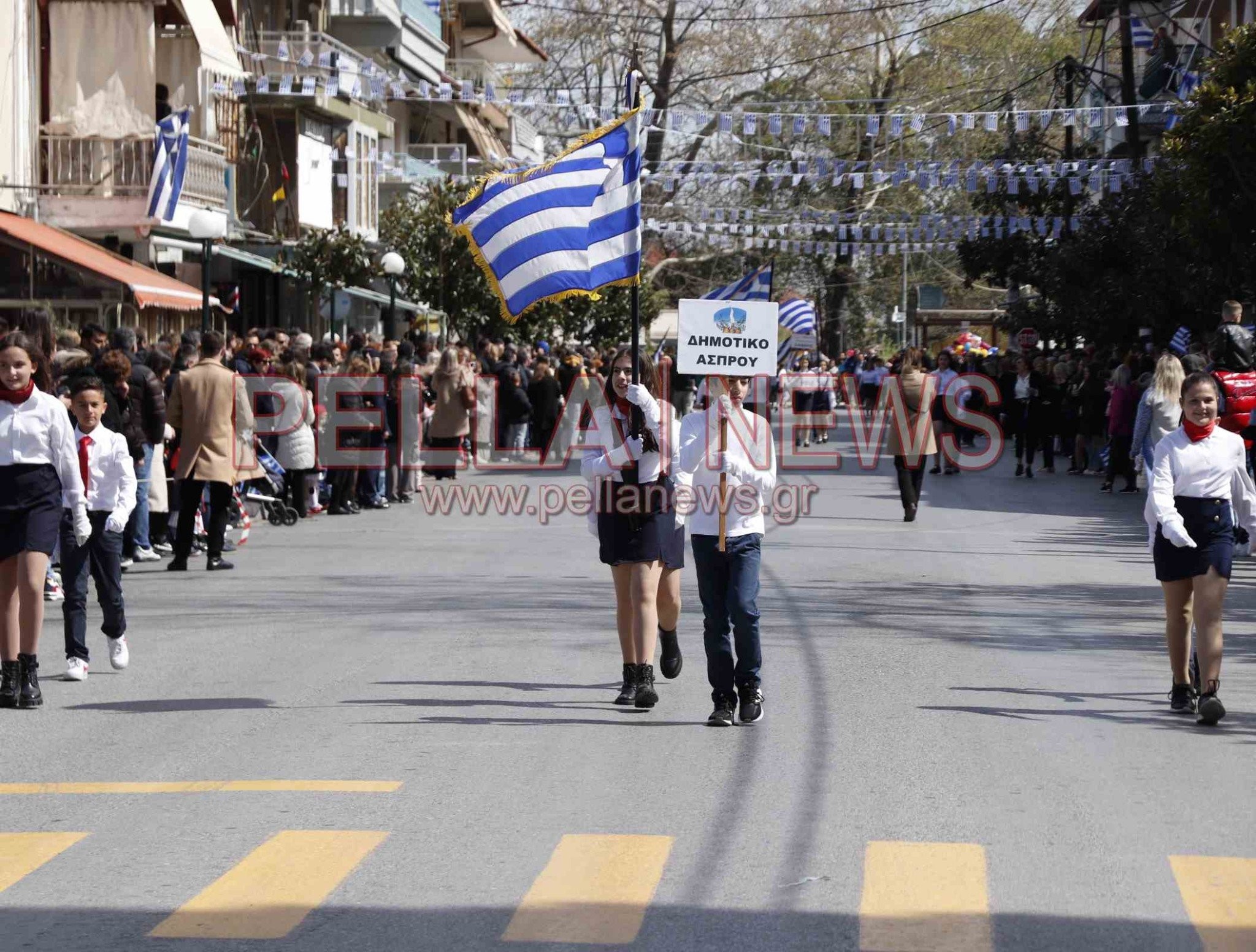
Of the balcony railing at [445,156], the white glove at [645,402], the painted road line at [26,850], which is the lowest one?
the painted road line at [26,850]

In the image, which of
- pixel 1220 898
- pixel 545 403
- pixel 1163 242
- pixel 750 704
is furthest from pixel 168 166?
pixel 1220 898

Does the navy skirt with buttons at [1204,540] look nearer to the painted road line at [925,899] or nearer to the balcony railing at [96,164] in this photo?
the painted road line at [925,899]

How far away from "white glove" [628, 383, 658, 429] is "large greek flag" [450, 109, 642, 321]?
154 centimetres

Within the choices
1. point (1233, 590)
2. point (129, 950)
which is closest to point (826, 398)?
point (1233, 590)

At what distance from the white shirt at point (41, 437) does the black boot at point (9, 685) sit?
96 centimetres

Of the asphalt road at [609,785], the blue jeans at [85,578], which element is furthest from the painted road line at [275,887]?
the blue jeans at [85,578]

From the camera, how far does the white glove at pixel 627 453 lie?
30.7 ft

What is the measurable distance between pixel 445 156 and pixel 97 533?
143 ft

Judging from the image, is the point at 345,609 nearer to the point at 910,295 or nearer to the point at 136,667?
the point at 136,667

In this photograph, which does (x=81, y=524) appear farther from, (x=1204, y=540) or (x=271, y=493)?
(x=271, y=493)

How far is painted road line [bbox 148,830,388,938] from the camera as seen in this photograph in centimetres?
563

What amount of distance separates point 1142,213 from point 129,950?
28.7 metres

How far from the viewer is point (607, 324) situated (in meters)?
46.7

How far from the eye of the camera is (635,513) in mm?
9352
